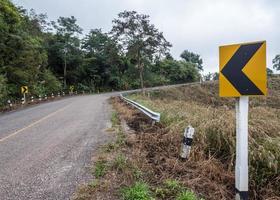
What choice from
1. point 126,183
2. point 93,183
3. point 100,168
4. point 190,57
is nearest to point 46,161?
point 100,168

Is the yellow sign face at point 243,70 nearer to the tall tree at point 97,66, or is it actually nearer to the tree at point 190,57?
the tall tree at point 97,66

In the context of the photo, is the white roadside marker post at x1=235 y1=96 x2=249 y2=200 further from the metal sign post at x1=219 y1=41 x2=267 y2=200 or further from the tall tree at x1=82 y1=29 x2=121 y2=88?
the tall tree at x1=82 y1=29 x2=121 y2=88

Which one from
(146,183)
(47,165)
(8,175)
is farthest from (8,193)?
(146,183)

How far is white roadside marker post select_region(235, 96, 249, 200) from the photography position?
12.8 ft

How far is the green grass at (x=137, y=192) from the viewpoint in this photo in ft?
14.0

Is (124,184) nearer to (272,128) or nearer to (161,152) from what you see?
(161,152)

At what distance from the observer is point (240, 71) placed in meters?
3.88

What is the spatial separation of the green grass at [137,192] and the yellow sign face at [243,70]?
174cm

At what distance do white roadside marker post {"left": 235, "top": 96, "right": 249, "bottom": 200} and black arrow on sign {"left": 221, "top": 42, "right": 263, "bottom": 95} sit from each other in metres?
0.15

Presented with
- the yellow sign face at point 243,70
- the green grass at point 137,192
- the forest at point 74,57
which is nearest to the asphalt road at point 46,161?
the green grass at point 137,192

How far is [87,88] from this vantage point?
5747cm

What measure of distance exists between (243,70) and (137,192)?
2184 millimetres

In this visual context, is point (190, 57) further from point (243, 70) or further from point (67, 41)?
point (243, 70)

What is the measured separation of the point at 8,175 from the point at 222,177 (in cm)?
375
